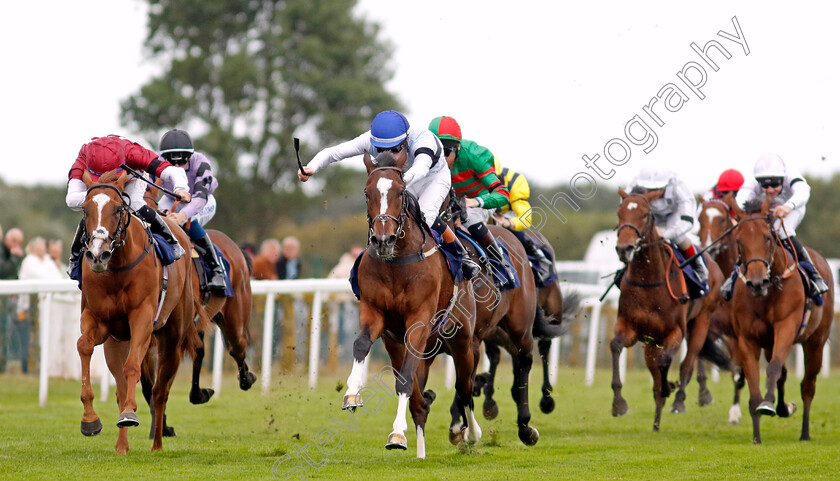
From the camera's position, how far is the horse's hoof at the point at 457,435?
7.84 meters

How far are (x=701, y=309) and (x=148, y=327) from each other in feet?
18.4

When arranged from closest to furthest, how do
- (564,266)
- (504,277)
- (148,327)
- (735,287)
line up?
1. (148,327)
2. (504,277)
3. (735,287)
4. (564,266)

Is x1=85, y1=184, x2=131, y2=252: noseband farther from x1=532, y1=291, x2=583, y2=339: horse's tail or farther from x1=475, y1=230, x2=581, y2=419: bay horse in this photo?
x1=532, y1=291, x2=583, y2=339: horse's tail

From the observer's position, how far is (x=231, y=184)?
25172 mm

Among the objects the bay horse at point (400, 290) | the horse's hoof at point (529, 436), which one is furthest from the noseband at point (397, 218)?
the horse's hoof at point (529, 436)

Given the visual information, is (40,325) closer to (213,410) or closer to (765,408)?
(213,410)

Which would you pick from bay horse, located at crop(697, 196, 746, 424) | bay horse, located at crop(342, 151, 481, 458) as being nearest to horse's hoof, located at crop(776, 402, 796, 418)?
bay horse, located at crop(697, 196, 746, 424)

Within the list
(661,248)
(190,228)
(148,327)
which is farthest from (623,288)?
(148,327)

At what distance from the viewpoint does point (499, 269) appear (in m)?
8.16

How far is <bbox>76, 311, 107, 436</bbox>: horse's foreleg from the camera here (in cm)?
675

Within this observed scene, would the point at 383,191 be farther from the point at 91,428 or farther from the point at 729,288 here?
the point at 729,288

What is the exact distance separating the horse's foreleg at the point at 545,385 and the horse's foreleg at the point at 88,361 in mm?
3751

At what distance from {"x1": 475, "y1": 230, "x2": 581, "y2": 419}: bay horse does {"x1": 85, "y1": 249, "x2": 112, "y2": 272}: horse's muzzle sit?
12.3 ft

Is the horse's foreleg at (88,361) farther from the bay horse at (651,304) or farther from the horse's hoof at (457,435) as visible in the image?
the bay horse at (651,304)
